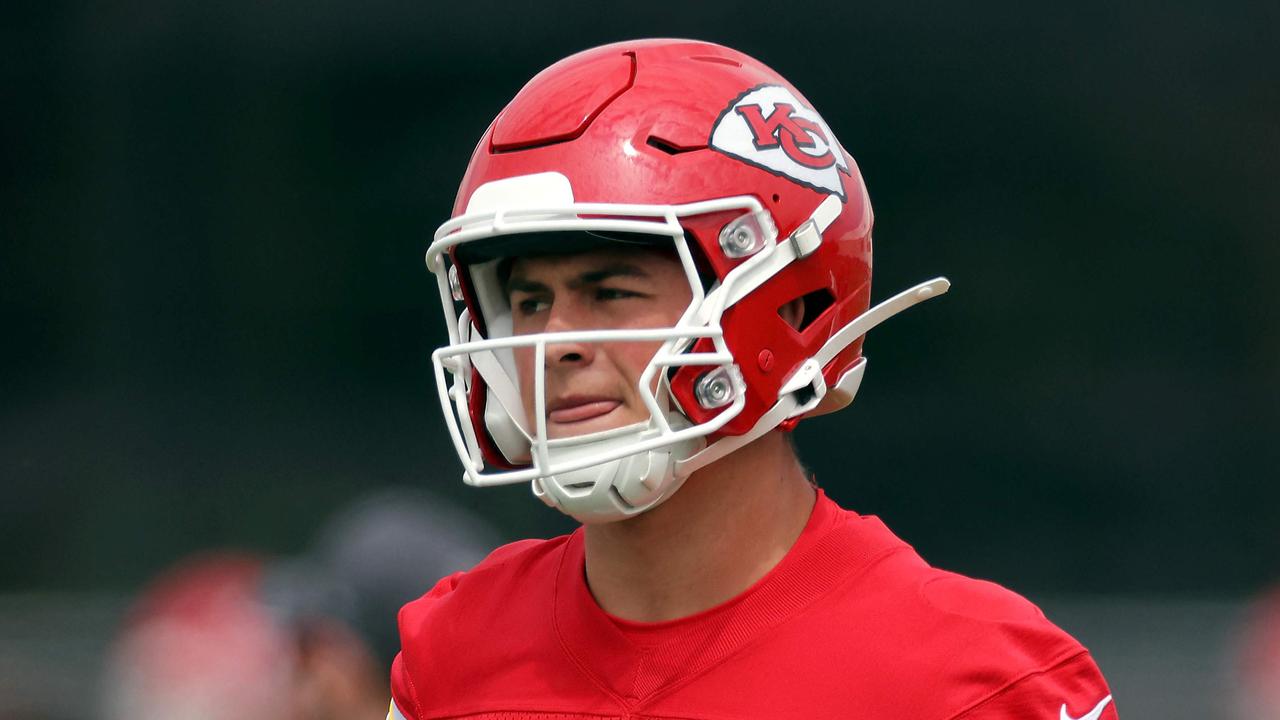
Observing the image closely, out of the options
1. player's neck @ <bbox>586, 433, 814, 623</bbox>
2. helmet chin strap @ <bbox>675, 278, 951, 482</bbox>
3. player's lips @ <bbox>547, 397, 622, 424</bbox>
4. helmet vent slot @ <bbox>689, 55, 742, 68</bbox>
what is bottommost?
player's neck @ <bbox>586, 433, 814, 623</bbox>

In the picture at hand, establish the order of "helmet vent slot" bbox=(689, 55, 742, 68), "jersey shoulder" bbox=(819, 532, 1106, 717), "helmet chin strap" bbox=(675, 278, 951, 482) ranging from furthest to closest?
"helmet vent slot" bbox=(689, 55, 742, 68)
"helmet chin strap" bbox=(675, 278, 951, 482)
"jersey shoulder" bbox=(819, 532, 1106, 717)

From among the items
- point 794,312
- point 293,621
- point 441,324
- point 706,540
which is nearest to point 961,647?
point 706,540

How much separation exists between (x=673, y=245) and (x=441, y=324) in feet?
8.62

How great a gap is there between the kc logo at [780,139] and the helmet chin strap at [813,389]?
0.14 m

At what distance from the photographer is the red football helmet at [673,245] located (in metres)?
1.62

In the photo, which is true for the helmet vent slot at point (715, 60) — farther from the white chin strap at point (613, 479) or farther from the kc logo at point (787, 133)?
the white chin strap at point (613, 479)

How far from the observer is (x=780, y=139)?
1.74 meters

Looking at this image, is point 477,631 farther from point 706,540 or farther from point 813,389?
point 813,389

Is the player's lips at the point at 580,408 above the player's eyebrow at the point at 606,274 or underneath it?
underneath

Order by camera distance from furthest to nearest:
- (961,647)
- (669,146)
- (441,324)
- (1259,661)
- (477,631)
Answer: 1. (441,324)
2. (1259,661)
3. (477,631)
4. (669,146)
5. (961,647)

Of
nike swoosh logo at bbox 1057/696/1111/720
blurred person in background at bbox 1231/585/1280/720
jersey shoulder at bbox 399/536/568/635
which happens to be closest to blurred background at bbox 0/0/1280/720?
blurred person in background at bbox 1231/585/1280/720

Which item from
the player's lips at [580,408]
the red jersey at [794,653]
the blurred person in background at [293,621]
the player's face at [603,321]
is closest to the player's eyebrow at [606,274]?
the player's face at [603,321]

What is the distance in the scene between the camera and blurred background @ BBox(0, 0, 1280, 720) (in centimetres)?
393

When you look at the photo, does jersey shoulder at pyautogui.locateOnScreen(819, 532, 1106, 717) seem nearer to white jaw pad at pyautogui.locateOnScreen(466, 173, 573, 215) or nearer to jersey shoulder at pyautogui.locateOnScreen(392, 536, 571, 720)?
A: jersey shoulder at pyautogui.locateOnScreen(392, 536, 571, 720)
